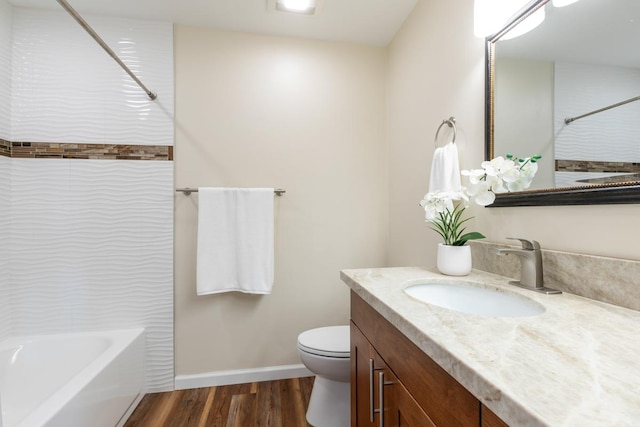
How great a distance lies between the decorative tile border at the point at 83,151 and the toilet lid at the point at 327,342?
54.1 inches

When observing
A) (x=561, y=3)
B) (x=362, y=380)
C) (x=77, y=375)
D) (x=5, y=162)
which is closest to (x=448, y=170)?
(x=561, y=3)

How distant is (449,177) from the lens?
1.32 m

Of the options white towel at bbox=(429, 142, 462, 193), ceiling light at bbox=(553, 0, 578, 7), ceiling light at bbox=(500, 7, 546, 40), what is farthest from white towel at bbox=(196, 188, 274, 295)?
ceiling light at bbox=(553, 0, 578, 7)

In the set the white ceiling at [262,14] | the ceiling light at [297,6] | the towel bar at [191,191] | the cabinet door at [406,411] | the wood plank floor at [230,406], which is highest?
the white ceiling at [262,14]

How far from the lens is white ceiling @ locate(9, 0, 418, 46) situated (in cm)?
172

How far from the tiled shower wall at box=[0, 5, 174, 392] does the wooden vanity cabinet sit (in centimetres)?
135

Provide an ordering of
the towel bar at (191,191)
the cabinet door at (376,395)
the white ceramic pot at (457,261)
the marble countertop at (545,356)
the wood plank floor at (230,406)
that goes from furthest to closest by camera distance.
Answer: the towel bar at (191,191) → the wood plank floor at (230,406) → the white ceramic pot at (457,261) → the cabinet door at (376,395) → the marble countertop at (545,356)

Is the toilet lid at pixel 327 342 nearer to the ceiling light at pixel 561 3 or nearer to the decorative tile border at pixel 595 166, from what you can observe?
the decorative tile border at pixel 595 166

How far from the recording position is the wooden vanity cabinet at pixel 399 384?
52cm

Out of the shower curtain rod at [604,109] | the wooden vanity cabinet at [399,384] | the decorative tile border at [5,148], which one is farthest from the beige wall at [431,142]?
the decorative tile border at [5,148]

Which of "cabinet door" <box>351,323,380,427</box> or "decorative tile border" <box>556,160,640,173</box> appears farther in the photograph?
"cabinet door" <box>351,323,380,427</box>

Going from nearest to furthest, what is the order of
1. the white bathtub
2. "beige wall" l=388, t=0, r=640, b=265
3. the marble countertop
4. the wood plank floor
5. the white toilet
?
the marble countertop, "beige wall" l=388, t=0, r=640, b=265, the white bathtub, the white toilet, the wood plank floor

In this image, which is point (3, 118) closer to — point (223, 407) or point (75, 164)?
point (75, 164)

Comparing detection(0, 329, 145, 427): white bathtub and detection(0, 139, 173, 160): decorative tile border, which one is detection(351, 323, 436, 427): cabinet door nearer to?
detection(0, 329, 145, 427): white bathtub
